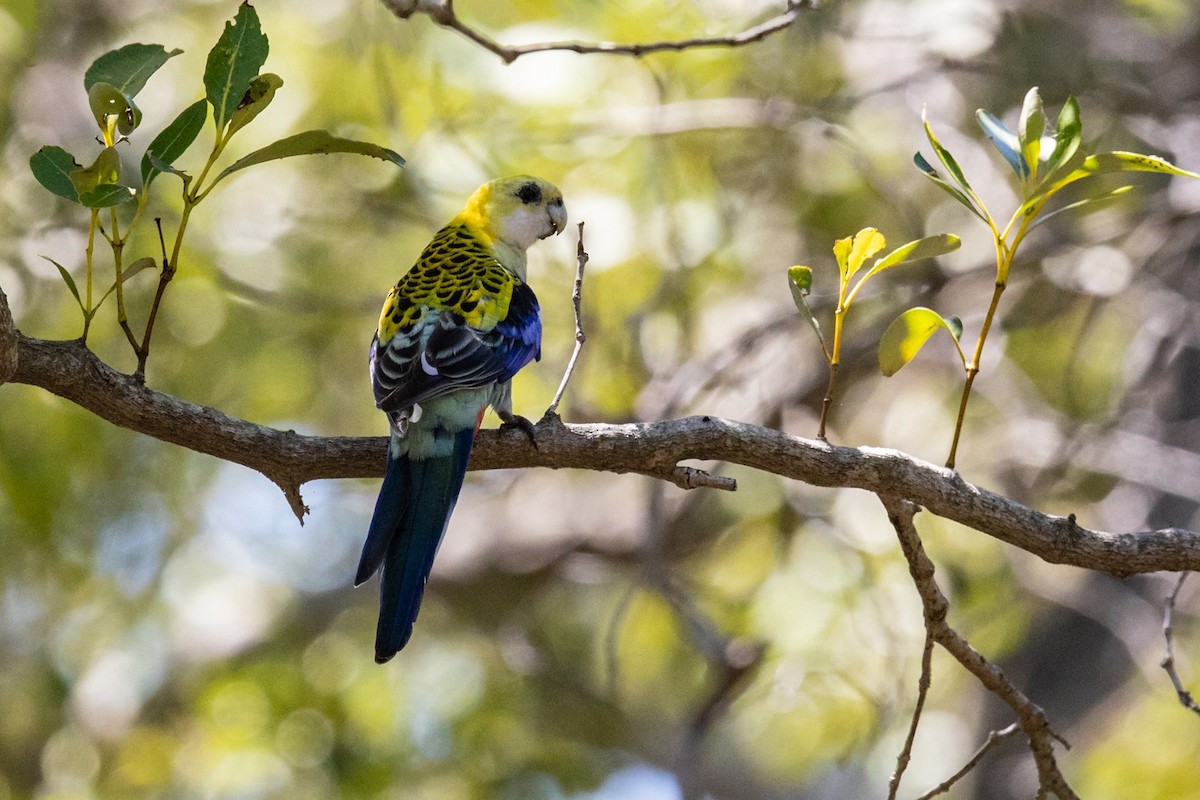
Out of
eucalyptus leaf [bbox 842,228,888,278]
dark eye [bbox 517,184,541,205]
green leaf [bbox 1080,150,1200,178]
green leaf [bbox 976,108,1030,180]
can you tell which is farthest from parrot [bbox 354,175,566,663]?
green leaf [bbox 1080,150,1200,178]

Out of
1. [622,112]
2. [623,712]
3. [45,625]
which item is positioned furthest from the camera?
[45,625]

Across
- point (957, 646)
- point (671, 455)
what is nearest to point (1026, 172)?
point (671, 455)

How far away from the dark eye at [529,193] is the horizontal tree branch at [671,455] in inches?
94.0

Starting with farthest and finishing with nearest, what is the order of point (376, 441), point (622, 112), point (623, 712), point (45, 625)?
point (45, 625)
point (622, 112)
point (623, 712)
point (376, 441)

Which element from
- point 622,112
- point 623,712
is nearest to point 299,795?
point 623,712

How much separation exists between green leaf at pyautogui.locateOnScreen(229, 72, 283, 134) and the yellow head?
8.87ft

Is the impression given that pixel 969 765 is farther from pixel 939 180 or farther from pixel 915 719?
pixel 939 180

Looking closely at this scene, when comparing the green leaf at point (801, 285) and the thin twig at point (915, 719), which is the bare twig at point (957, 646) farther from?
the green leaf at point (801, 285)

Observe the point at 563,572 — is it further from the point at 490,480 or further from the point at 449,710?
the point at 449,710

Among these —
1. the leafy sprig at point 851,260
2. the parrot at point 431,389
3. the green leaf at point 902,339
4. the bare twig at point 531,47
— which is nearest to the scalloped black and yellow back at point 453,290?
the parrot at point 431,389

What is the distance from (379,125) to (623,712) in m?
3.57

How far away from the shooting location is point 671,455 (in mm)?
3020

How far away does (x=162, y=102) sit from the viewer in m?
7.12

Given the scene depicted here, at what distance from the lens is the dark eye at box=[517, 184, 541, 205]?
5.33 meters
